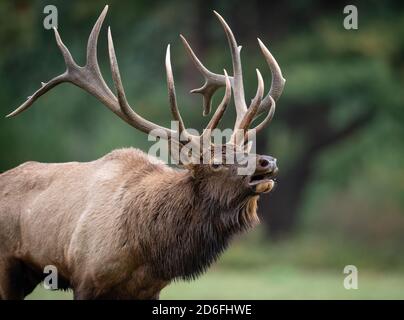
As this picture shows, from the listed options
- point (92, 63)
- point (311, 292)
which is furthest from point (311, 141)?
point (92, 63)

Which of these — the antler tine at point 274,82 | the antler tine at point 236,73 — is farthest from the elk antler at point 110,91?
the antler tine at point 274,82

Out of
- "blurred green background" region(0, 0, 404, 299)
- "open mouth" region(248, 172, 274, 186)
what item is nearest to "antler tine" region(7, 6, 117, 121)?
"open mouth" region(248, 172, 274, 186)

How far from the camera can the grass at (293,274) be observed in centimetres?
1192

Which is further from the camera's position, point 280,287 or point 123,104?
point 280,287

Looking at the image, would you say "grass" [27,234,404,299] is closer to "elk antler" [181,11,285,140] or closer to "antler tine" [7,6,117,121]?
"elk antler" [181,11,285,140]

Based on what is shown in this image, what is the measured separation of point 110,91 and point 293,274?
29.2 ft

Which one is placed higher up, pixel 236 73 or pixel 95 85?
pixel 236 73

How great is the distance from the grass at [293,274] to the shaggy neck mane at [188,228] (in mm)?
5319

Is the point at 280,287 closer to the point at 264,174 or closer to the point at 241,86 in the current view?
the point at 241,86

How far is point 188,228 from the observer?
246 inches

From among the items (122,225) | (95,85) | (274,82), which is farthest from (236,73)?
(122,225)

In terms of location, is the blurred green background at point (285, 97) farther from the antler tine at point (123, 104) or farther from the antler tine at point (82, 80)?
the antler tine at point (123, 104)

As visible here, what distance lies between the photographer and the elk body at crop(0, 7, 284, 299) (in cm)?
613
